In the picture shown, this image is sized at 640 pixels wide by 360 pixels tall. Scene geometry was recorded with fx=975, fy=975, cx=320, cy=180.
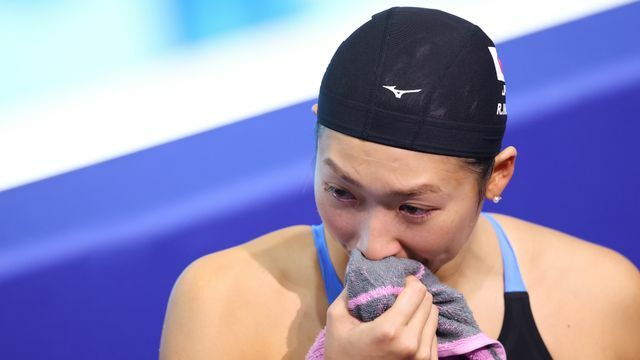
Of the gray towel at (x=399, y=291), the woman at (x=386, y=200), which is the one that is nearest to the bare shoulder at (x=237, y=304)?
the woman at (x=386, y=200)

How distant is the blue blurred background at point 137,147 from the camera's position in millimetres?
1838

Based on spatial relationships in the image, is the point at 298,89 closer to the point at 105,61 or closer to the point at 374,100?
the point at 105,61

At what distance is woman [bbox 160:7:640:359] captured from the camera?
1078 millimetres

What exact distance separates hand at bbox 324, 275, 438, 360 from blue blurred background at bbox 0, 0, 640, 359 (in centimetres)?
86

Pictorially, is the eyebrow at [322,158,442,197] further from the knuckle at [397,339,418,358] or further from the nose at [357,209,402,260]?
the knuckle at [397,339,418,358]

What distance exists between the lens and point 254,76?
76.8 inches

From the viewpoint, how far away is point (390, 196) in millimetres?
1079

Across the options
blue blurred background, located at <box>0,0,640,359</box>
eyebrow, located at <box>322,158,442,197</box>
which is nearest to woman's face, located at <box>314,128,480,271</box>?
eyebrow, located at <box>322,158,442,197</box>

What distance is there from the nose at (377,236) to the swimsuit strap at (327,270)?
22 centimetres

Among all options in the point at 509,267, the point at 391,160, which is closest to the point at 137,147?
the point at 509,267

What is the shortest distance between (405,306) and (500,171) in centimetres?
25

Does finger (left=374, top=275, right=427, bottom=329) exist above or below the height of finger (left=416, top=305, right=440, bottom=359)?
above

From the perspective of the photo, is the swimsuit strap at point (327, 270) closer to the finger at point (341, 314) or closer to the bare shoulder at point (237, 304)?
the bare shoulder at point (237, 304)

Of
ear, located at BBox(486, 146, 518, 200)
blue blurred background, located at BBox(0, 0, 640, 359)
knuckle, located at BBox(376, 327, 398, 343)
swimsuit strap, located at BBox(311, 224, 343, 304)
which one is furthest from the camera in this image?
blue blurred background, located at BBox(0, 0, 640, 359)
